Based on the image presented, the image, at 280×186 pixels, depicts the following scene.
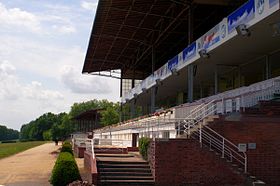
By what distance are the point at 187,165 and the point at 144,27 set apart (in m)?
28.0

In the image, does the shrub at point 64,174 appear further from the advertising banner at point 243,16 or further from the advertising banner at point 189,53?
the advertising banner at point 189,53

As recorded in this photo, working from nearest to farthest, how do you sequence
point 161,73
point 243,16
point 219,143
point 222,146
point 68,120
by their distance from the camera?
point 222,146, point 219,143, point 243,16, point 161,73, point 68,120

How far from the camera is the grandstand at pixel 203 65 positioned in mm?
19312

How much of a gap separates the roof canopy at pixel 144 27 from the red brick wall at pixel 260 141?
17.3 metres

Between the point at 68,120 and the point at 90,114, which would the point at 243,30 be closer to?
the point at 90,114

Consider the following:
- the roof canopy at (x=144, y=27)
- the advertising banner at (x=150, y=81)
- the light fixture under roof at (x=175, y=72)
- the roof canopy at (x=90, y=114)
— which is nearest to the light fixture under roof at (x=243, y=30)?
the roof canopy at (x=144, y=27)

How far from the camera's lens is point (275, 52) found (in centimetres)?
3056

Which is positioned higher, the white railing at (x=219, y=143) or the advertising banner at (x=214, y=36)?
the advertising banner at (x=214, y=36)

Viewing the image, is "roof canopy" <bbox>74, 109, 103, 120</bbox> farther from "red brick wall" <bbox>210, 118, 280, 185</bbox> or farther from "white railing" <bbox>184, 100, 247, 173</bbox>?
"red brick wall" <bbox>210, 118, 280, 185</bbox>

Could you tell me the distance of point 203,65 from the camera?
34844 mm

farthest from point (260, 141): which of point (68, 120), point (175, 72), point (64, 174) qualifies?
point (68, 120)

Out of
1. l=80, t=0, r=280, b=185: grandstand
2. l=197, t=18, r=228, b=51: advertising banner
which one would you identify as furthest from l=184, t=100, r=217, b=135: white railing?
l=197, t=18, r=228, b=51: advertising banner

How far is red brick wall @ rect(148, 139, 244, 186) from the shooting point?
1834 cm

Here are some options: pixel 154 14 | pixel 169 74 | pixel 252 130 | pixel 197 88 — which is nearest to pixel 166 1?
pixel 154 14
